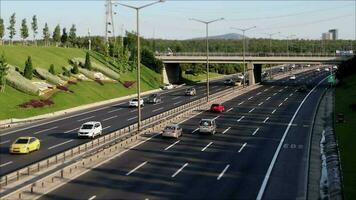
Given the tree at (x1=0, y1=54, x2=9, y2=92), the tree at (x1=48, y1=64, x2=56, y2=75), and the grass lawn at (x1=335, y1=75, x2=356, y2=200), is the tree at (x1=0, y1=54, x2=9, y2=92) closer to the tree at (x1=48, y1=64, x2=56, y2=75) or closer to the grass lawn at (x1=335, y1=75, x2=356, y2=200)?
the tree at (x1=48, y1=64, x2=56, y2=75)

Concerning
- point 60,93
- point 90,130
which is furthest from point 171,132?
point 60,93

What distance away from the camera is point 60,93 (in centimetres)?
8469

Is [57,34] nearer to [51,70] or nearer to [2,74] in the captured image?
[51,70]

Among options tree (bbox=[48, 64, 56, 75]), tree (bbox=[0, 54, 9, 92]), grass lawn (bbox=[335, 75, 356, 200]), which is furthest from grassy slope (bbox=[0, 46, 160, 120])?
grass lawn (bbox=[335, 75, 356, 200])

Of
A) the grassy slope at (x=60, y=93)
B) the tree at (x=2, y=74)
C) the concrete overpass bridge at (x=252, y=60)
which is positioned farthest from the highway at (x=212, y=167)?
the concrete overpass bridge at (x=252, y=60)

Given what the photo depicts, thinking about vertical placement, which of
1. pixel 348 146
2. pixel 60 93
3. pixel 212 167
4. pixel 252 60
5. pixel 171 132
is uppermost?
pixel 252 60

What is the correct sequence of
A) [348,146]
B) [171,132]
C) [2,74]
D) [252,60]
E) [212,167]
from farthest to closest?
[252,60], [2,74], [171,132], [348,146], [212,167]

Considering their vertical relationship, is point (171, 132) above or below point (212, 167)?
above

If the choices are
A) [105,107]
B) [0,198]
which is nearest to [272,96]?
[105,107]

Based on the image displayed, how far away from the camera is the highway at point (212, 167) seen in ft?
98.8

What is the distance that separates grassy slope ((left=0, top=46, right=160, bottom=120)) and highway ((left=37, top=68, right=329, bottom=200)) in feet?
77.3

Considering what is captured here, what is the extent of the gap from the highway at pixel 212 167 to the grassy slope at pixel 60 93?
23.6 m

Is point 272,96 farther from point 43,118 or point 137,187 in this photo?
point 137,187

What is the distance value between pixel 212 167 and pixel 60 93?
170ft
